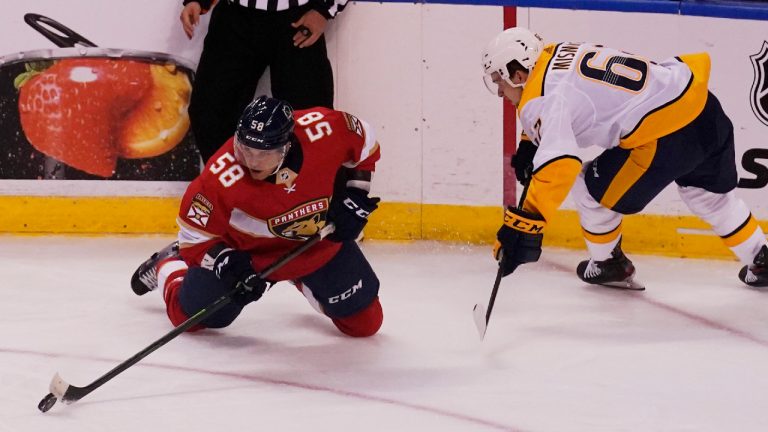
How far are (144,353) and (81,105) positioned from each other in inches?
84.6

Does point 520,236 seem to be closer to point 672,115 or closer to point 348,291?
point 348,291

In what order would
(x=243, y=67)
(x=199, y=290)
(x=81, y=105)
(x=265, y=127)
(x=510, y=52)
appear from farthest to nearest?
(x=81, y=105), (x=243, y=67), (x=510, y=52), (x=199, y=290), (x=265, y=127)

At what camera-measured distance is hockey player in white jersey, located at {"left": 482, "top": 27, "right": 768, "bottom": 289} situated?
3.26 meters

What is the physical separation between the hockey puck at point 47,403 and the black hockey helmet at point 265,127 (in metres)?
0.76

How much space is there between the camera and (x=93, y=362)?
305cm

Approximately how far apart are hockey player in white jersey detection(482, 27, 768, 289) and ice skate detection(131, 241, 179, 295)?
1.02 meters

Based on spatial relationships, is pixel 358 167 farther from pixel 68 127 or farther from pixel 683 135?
pixel 68 127

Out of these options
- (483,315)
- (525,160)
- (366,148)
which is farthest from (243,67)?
(483,315)

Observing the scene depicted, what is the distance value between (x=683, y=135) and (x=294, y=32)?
1637 millimetres

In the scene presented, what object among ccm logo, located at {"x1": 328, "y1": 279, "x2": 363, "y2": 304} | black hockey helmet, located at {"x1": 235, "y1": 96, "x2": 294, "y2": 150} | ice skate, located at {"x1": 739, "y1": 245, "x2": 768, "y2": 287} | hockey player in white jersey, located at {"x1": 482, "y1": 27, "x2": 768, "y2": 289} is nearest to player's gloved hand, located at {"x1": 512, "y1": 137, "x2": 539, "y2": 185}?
hockey player in white jersey, located at {"x1": 482, "y1": 27, "x2": 768, "y2": 289}

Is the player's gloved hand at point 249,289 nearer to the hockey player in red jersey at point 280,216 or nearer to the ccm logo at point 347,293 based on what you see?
the hockey player in red jersey at point 280,216

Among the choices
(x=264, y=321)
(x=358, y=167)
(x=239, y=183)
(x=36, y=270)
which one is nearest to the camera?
(x=239, y=183)

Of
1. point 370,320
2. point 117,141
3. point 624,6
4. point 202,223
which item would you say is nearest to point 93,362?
point 202,223

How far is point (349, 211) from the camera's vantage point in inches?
122
